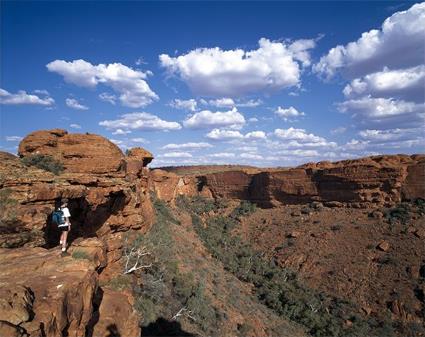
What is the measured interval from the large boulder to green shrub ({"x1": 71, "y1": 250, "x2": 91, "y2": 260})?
13.4 metres

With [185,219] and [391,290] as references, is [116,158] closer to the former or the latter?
[185,219]

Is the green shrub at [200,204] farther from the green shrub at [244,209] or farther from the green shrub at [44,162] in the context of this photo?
the green shrub at [44,162]

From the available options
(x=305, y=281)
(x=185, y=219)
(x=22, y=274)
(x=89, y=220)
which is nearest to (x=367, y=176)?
(x=305, y=281)

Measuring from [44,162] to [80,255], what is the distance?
45.0ft

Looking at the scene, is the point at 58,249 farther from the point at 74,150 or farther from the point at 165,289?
the point at 74,150

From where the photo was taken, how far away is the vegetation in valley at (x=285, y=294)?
20844mm

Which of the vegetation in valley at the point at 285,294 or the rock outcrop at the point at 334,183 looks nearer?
the vegetation in valley at the point at 285,294

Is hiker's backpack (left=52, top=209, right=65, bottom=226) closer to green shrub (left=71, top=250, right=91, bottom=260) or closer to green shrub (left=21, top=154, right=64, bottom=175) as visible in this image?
green shrub (left=71, top=250, right=91, bottom=260)

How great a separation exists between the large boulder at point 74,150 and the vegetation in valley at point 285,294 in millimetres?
→ 13158

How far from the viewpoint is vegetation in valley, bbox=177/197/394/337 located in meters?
20.8

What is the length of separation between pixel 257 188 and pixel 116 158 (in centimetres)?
2494

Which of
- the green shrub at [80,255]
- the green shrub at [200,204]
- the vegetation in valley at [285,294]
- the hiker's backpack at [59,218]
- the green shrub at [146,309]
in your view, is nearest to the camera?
the green shrub at [80,255]

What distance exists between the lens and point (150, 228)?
2364 cm

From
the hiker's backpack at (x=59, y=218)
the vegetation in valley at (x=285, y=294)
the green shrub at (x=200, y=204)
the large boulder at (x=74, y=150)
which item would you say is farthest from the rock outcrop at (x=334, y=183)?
the hiker's backpack at (x=59, y=218)
